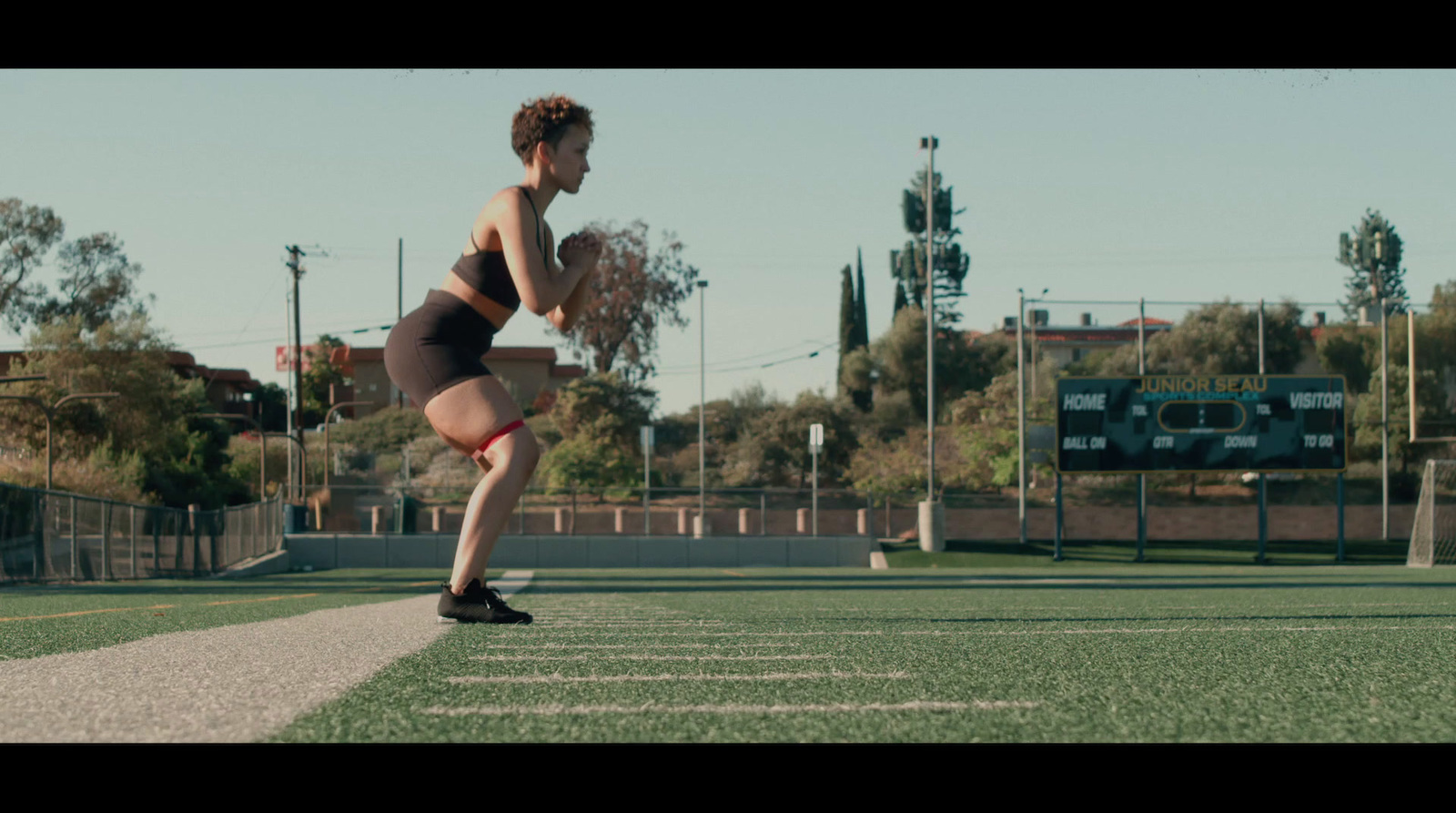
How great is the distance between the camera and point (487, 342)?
3979 millimetres

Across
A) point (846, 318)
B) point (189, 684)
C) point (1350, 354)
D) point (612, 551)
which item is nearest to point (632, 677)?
point (189, 684)

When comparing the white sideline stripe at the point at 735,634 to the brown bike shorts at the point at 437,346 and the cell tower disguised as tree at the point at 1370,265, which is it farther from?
the cell tower disguised as tree at the point at 1370,265

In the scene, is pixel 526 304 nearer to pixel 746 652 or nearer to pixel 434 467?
pixel 746 652

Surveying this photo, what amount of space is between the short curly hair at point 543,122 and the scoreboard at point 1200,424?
80.8ft

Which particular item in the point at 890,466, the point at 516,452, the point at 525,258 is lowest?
the point at 890,466

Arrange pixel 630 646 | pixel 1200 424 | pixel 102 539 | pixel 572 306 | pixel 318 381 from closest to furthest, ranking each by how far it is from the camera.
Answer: pixel 630 646 < pixel 572 306 < pixel 102 539 < pixel 1200 424 < pixel 318 381

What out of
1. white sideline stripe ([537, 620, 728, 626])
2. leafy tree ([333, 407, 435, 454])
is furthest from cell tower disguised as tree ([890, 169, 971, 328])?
white sideline stripe ([537, 620, 728, 626])

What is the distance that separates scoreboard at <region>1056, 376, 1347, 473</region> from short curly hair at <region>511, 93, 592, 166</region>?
24632mm

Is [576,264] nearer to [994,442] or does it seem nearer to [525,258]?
[525,258]

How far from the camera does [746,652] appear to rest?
322cm

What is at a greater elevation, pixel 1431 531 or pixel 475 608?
pixel 475 608

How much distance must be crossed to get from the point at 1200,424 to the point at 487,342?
26141 millimetres

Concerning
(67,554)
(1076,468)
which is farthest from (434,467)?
(67,554)
